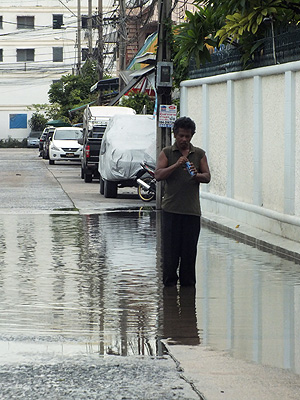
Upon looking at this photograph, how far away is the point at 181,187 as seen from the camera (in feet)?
33.7

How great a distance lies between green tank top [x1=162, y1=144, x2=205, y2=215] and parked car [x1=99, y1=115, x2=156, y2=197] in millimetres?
13708

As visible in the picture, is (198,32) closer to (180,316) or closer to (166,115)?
(166,115)

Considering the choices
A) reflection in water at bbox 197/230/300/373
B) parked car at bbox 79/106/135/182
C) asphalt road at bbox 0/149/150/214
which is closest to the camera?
reflection in water at bbox 197/230/300/373

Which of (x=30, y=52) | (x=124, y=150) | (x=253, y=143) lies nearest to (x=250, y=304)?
(x=253, y=143)

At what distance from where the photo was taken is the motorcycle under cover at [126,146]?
24469 mm

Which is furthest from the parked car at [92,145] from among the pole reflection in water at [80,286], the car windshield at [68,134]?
the pole reflection in water at [80,286]

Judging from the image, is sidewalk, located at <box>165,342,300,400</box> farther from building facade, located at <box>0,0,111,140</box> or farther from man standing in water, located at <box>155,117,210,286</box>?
building facade, located at <box>0,0,111,140</box>

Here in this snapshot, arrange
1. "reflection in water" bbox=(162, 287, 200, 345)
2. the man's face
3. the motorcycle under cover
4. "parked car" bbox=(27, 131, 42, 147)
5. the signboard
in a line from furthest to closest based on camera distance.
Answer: "parked car" bbox=(27, 131, 42, 147) → the motorcycle under cover → the signboard → the man's face → "reflection in water" bbox=(162, 287, 200, 345)

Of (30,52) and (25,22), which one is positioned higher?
(25,22)

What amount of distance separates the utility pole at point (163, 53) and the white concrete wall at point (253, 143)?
2.34ft

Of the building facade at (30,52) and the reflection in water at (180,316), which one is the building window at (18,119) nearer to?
the building facade at (30,52)

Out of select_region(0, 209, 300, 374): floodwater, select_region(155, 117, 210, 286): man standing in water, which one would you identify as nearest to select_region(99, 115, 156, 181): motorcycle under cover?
select_region(0, 209, 300, 374): floodwater

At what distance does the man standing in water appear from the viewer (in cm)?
1019

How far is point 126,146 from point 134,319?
16.5 m
